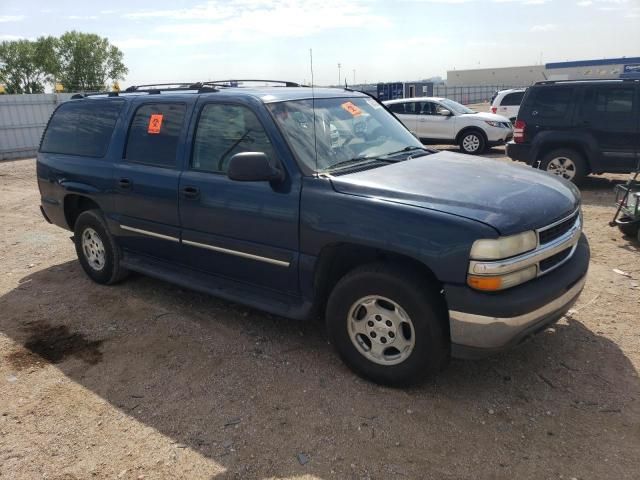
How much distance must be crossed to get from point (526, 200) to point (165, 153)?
285 cm

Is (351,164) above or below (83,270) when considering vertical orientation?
above

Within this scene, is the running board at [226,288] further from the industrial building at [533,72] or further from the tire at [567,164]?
the industrial building at [533,72]

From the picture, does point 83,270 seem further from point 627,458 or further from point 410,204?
point 627,458

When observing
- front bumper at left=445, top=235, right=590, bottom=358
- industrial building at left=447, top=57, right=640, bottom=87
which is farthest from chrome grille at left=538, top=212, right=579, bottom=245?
industrial building at left=447, top=57, right=640, bottom=87

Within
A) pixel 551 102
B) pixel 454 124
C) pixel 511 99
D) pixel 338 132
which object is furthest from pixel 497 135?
pixel 338 132

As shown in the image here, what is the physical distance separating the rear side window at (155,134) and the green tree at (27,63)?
81102 millimetres

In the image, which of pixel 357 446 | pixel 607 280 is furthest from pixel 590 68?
pixel 357 446

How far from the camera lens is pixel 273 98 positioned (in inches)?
155

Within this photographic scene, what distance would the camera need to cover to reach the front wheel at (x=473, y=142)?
1438 centimetres

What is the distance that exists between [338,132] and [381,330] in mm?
1534

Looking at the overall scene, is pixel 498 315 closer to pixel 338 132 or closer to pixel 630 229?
pixel 338 132

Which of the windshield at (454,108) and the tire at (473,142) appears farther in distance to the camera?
the windshield at (454,108)

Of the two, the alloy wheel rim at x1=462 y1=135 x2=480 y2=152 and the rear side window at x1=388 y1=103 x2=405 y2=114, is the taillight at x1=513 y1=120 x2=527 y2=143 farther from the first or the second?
the rear side window at x1=388 y1=103 x2=405 y2=114

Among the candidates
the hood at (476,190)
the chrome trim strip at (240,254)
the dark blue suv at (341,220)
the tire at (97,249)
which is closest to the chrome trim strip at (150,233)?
the dark blue suv at (341,220)
